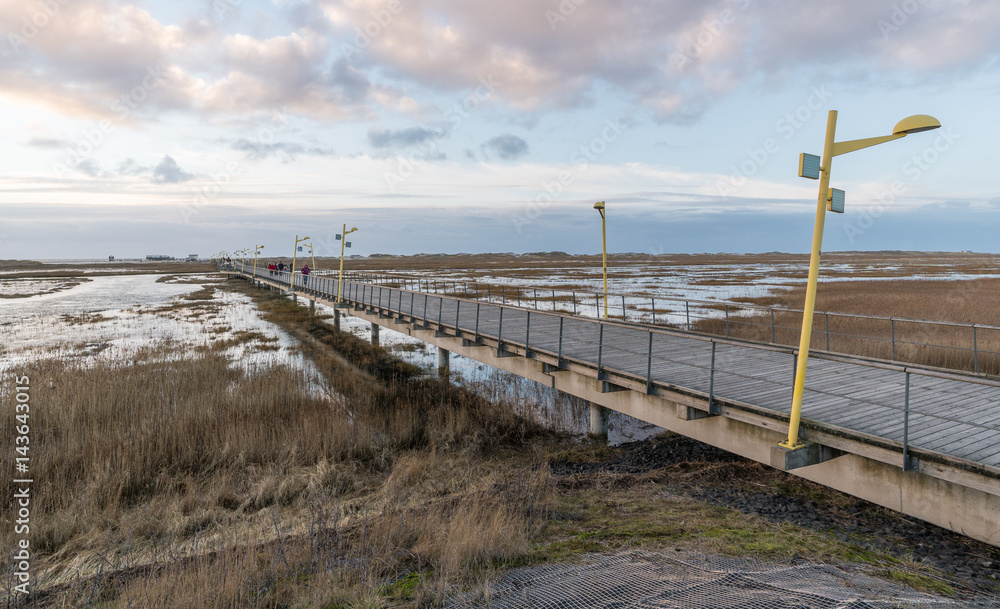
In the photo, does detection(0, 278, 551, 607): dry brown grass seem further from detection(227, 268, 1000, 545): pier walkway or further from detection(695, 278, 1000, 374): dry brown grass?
detection(695, 278, 1000, 374): dry brown grass

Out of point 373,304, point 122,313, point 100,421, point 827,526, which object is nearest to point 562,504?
point 827,526

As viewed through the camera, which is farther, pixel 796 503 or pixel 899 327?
pixel 899 327

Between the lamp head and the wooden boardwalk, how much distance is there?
2527 millimetres

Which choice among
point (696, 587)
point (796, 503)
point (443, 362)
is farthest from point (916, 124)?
point (443, 362)

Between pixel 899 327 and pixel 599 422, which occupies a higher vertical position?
pixel 899 327

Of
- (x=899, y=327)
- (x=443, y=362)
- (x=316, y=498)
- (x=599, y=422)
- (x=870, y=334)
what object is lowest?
(x=316, y=498)

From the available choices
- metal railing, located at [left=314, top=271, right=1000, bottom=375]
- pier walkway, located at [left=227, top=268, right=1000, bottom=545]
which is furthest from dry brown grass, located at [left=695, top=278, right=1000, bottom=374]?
pier walkway, located at [left=227, top=268, right=1000, bottom=545]

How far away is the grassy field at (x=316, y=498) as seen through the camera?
499cm

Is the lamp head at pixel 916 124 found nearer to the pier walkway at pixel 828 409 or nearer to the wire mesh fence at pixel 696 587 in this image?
the pier walkway at pixel 828 409

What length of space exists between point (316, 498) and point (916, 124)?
363 inches

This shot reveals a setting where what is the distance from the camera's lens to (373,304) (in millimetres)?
21000

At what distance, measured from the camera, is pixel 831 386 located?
26.3ft

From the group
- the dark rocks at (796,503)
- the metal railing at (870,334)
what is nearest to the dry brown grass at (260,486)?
the dark rocks at (796,503)

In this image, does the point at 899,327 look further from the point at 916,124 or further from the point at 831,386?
the point at 916,124
